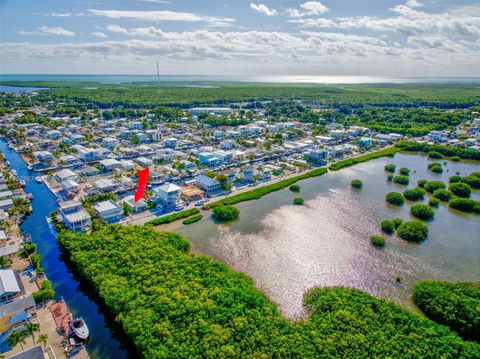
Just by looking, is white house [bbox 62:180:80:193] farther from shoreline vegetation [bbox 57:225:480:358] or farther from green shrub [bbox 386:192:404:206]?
green shrub [bbox 386:192:404:206]

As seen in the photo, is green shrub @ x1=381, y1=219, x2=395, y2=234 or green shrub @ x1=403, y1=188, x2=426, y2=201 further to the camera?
green shrub @ x1=403, y1=188, x2=426, y2=201

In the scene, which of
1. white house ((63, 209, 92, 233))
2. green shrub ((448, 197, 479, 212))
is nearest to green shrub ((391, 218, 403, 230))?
green shrub ((448, 197, 479, 212))

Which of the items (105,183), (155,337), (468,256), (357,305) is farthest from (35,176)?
(468,256)

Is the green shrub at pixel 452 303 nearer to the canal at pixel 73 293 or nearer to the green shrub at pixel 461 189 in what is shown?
the canal at pixel 73 293

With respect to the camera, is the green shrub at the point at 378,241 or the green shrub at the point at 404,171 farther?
the green shrub at the point at 404,171

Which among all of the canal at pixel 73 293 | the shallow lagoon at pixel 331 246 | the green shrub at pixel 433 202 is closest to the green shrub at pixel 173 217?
the shallow lagoon at pixel 331 246

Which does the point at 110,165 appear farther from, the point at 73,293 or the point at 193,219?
the point at 73,293
